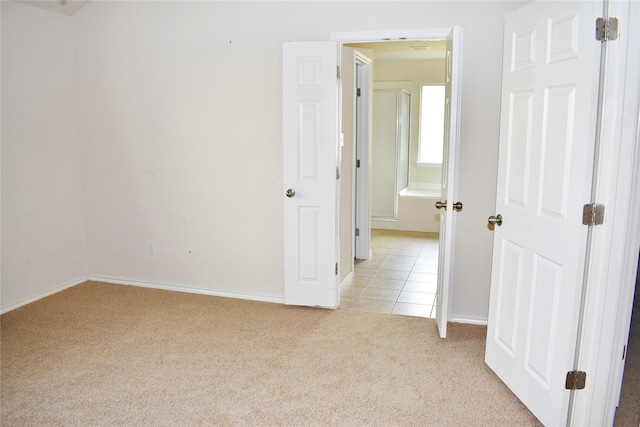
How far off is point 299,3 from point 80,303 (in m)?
2.84

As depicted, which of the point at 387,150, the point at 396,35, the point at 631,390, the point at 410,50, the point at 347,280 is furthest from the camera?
the point at 387,150

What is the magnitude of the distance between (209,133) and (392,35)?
158 cm

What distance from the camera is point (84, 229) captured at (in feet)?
14.8

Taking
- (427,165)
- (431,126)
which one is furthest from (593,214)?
(431,126)

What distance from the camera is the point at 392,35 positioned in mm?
3490

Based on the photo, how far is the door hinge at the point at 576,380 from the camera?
7.07 feet

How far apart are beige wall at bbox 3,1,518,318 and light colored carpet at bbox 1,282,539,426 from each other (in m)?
0.47

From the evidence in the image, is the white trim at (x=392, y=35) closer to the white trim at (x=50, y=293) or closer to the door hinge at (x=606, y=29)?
the door hinge at (x=606, y=29)

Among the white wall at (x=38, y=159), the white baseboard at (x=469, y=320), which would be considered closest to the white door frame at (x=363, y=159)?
the white baseboard at (x=469, y=320)

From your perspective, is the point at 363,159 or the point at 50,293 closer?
the point at 50,293

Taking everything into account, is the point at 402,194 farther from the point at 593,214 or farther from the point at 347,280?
the point at 593,214

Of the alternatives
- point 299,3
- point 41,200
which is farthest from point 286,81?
point 41,200

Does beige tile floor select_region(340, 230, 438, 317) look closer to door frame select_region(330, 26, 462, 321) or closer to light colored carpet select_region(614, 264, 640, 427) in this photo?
door frame select_region(330, 26, 462, 321)

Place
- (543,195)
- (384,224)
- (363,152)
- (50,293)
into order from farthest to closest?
(384,224), (363,152), (50,293), (543,195)
